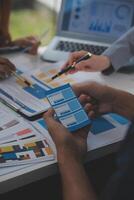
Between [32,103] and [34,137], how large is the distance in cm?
20

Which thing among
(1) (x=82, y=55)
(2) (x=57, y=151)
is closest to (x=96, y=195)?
(2) (x=57, y=151)

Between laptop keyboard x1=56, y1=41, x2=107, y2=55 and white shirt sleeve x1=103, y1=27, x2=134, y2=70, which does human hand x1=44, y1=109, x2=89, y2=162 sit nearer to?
white shirt sleeve x1=103, y1=27, x2=134, y2=70

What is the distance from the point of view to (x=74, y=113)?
3.53 ft

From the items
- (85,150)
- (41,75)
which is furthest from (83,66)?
(85,150)

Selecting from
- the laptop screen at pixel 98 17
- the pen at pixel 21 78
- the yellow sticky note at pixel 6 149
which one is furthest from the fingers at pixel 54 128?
the laptop screen at pixel 98 17

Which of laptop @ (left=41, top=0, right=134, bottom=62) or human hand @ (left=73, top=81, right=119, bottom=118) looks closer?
human hand @ (left=73, top=81, right=119, bottom=118)

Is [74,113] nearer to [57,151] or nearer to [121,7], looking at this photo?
[57,151]

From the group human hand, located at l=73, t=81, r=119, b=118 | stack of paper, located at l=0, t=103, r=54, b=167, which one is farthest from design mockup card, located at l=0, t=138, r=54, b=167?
human hand, located at l=73, t=81, r=119, b=118

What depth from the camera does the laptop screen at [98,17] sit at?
1675 mm

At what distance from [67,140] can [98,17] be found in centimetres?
81

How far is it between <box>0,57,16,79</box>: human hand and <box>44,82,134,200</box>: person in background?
0.97 ft

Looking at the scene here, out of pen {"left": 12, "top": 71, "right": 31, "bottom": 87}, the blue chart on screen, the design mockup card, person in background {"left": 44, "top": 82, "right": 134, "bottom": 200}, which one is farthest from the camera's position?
pen {"left": 12, "top": 71, "right": 31, "bottom": 87}

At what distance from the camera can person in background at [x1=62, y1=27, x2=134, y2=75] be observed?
1479 millimetres

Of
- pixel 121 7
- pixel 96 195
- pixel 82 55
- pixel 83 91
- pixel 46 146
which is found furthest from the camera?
pixel 121 7
